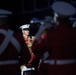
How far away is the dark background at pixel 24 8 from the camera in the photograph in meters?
15.4

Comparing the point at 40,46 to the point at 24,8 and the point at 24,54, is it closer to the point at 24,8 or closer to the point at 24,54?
the point at 24,54

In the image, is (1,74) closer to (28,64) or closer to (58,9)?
(28,64)

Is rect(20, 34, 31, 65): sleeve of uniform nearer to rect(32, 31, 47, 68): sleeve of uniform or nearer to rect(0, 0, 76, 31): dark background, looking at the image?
rect(32, 31, 47, 68): sleeve of uniform

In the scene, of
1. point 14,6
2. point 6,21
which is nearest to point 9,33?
point 6,21

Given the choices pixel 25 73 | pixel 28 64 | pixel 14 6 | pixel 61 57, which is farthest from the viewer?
pixel 14 6

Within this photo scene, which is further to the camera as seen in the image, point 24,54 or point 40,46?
point 24,54

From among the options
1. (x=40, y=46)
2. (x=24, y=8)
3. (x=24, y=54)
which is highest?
(x=40, y=46)

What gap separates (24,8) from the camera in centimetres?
1669

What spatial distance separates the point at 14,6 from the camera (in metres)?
17.0

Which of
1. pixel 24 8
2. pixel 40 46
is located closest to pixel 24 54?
pixel 40 46

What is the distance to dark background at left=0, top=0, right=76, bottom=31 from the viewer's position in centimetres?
1538

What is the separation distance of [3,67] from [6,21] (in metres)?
0.53

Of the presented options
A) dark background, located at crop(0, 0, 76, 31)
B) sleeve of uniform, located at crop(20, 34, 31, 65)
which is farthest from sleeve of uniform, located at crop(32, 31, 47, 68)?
dark background, located at crop(0, 0, 76, 31)

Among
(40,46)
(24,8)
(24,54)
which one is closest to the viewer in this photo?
(40,46)
